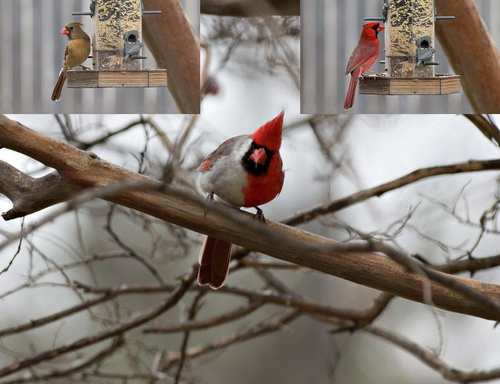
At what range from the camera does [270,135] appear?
82.3 inches

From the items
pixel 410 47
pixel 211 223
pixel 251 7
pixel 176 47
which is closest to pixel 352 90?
pixel 410 47

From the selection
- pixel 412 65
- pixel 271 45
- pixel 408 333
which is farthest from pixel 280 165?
pixel 408 333

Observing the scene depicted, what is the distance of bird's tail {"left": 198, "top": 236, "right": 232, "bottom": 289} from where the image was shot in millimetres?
2293

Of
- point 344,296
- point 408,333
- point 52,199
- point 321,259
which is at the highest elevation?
point 52,199

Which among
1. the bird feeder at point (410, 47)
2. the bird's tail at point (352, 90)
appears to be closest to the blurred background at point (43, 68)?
the bird's tail at point (352, 90)

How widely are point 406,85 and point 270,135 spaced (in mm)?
446

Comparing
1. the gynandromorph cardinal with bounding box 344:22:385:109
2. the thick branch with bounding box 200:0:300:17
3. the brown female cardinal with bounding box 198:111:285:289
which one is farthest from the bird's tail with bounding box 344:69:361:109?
the thick branch with bounding box 200:0:300:17

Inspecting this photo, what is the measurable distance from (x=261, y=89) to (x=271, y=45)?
1138 mm

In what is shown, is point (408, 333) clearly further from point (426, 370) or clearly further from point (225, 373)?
point (225, 373)

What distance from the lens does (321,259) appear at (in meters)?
2.11

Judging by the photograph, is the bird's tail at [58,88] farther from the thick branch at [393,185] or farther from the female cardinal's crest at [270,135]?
the thick branch at [393,185]

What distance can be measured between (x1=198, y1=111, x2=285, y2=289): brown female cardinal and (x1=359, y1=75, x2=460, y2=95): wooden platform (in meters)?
0.36

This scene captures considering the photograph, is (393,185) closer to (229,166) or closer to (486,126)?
(486,126)

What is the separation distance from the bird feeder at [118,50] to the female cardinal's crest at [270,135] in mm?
367
